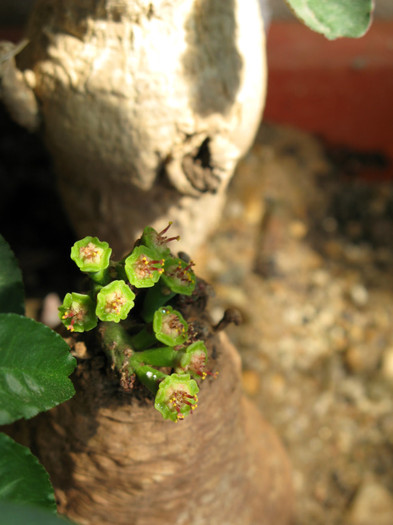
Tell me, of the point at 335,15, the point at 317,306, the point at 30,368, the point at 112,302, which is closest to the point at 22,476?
the point at 30,368

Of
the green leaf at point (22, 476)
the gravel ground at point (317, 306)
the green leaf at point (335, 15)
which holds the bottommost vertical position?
the gravel ground at point (317, 306)

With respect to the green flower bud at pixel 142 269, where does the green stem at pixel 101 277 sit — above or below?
below

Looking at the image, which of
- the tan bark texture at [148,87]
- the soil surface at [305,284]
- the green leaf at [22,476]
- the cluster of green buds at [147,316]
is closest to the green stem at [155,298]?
the cluster of green buds at [147,316]

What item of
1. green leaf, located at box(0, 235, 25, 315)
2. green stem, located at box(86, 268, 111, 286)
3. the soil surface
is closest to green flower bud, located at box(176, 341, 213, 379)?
green stem, located at box(86, 268, 111, 286)

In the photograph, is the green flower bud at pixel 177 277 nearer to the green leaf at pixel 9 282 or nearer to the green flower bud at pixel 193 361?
the green flower bud at pixel 193 361

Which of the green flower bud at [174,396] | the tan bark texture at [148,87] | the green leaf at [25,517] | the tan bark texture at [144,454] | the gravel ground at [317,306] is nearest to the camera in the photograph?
the green leaf at [25,517]

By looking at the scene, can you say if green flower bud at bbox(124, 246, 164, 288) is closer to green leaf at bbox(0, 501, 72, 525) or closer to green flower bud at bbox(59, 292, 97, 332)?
green flower bud at bbox(59, 292, 97, 332)
